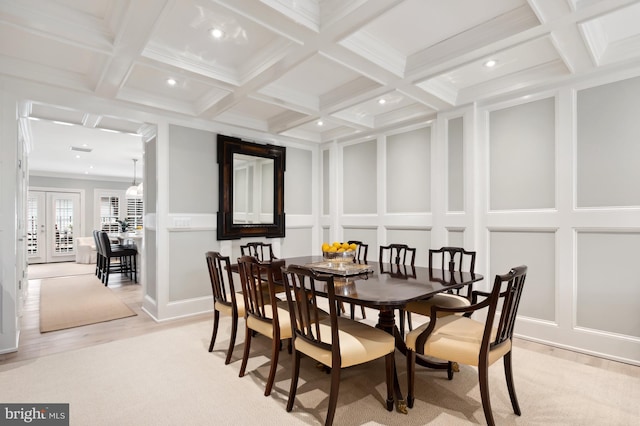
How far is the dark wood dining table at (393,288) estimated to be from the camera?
1.89 m

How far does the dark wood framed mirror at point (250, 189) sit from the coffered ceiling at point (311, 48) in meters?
0.88

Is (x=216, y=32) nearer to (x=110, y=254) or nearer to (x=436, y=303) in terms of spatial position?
(x=436, y=303)

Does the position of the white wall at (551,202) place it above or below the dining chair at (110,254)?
above

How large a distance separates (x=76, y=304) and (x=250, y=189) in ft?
9.66

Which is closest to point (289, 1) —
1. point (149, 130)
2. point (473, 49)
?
point (473, 49)

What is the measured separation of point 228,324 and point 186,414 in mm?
1718

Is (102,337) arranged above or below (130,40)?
below

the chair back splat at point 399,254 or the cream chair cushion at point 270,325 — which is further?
the chair back splat at point 399,254

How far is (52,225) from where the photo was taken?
934cm

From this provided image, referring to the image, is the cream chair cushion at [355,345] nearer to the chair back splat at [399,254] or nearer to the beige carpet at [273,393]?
the beige carpet at [273,393]

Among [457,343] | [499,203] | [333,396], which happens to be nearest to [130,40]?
[333,396]

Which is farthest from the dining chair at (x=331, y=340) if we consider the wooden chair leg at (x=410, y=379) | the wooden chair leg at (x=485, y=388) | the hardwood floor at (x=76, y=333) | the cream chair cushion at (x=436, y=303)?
the hardwood floor at (x=76, y=333)

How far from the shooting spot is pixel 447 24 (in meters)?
2.39

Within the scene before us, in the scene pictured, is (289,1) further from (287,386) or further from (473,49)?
(287,386)
